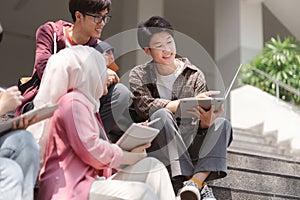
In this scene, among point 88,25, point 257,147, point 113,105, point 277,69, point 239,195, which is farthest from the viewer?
point 277,69

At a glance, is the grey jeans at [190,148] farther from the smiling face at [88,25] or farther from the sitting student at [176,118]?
the smiling face at [88,25]

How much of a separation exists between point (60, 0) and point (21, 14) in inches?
31.9

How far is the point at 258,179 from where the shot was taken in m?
4.21

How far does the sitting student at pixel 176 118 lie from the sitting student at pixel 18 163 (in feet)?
3.05

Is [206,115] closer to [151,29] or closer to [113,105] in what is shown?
[113,105]

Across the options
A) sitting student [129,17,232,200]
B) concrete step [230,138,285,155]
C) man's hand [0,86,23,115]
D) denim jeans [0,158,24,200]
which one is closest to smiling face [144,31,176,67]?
sitting student [129,17,232,200]

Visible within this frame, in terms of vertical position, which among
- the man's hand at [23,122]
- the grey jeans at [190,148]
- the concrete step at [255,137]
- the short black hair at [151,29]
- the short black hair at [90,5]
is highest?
the short black hair at [90,5]

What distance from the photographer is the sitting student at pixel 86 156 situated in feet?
8.59

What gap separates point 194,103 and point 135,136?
75cm

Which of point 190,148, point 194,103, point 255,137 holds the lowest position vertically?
point 255,137

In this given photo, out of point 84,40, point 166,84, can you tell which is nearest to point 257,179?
point 166,84

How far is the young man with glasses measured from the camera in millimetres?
3396

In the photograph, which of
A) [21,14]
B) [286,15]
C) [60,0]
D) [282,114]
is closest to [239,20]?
[286,15]

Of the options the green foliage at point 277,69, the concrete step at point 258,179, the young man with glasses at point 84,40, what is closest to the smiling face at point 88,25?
the young man with glasses at point 84,40
